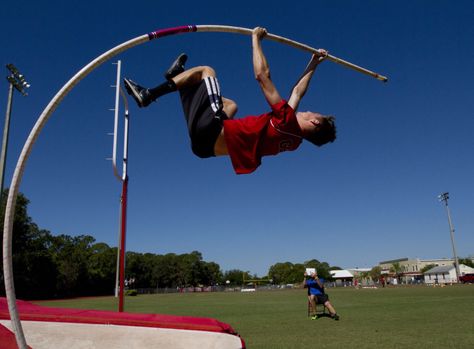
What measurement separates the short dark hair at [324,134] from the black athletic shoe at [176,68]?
1476 mm

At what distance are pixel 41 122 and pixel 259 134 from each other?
6.31 feet

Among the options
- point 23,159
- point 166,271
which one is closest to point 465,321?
point 23,159

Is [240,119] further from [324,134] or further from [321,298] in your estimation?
[321,298]

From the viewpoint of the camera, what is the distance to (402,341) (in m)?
7.65

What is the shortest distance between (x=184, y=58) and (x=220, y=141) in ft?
3.41

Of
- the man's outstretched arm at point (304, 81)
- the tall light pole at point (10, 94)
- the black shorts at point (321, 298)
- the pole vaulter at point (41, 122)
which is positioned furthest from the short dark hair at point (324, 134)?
the tall light pole at point (10, 94)

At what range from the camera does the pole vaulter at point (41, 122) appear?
306 centimetres

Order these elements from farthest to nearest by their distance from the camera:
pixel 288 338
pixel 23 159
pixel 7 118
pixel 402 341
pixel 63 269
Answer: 1. pixel 63 269
2. pixel 7 118
3. pixel 288 338
4. pixel 402 341
5. pixel 23 159

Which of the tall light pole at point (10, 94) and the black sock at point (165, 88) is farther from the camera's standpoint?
the tall light pole at point (10, 94)

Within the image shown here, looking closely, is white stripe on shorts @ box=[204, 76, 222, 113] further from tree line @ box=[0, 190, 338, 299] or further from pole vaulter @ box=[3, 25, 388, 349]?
tree line @ box=[0, 190, 338, 299]

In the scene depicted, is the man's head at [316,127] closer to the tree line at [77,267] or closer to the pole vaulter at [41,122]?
the pole vaulter at [41,122]

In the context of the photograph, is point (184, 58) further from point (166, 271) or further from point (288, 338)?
point (166, 271)

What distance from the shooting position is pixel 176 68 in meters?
4.21

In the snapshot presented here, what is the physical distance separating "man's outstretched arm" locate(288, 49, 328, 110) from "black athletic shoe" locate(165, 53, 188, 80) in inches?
46.3
